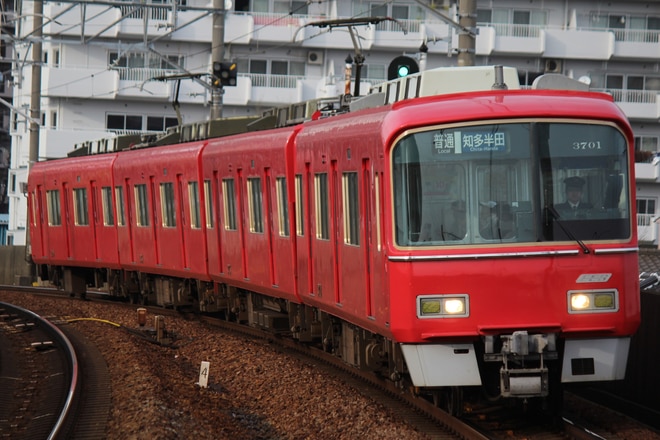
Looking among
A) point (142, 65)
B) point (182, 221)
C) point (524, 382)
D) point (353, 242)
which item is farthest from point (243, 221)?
point (142, 65)

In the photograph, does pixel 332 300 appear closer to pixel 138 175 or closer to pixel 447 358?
pixel 447 358

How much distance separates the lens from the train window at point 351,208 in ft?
37.5

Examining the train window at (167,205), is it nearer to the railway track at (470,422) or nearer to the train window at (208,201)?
the train window at (208,201)

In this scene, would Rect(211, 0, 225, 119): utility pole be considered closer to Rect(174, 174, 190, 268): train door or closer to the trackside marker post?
Rect(174, 174, 190, 268): train door

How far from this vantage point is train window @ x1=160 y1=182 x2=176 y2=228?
813 inches

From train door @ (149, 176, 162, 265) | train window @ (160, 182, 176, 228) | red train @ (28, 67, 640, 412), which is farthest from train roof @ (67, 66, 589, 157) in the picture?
train door @ (149, 176, 162, 265)

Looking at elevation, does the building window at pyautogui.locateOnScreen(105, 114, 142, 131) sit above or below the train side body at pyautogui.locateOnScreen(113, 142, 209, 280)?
above

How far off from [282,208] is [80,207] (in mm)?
11163

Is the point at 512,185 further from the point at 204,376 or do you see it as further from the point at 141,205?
the point at 141,205

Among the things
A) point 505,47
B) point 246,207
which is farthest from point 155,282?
point 505,47

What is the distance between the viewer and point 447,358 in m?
9.73

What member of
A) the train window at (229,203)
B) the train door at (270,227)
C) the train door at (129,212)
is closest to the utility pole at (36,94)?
the train door at (129,212)

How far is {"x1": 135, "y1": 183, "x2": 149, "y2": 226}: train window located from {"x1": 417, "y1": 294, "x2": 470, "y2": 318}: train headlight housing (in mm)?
12869

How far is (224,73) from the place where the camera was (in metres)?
24.0
